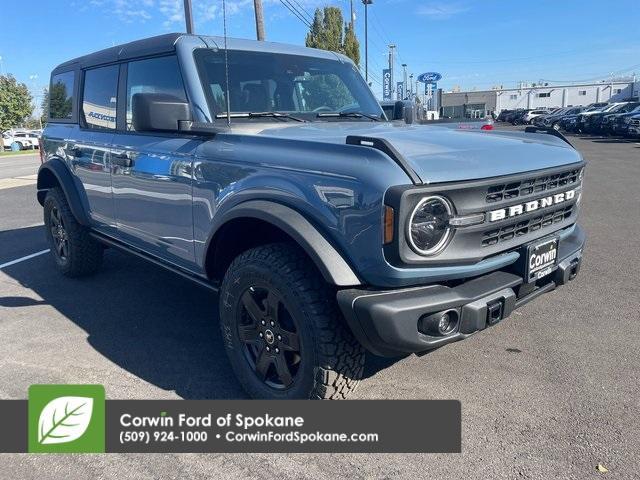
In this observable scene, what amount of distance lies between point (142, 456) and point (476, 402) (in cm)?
→ 176

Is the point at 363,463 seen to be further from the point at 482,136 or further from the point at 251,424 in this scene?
the point at 482,136

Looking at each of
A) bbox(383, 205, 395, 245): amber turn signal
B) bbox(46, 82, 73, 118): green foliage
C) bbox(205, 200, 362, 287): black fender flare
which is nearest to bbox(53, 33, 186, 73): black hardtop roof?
bbox(46, 82, 73, 118): green foliage

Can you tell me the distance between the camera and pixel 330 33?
2530cm

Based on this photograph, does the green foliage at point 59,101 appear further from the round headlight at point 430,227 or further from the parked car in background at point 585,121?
the parked car in background at point 585,121

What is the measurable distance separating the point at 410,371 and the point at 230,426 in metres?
1.17

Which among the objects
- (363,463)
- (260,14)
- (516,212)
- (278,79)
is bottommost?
(363,463)

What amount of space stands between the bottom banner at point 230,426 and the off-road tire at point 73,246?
7.62ft

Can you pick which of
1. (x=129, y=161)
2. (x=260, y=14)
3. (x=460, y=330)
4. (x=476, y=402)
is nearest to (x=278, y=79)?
(x=129, y=161)

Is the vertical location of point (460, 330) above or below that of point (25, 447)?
above

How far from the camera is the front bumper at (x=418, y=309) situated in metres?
2.28

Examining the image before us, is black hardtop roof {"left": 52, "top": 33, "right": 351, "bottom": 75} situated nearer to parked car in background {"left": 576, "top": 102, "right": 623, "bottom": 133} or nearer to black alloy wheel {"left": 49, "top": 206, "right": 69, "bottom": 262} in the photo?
black alloy wheel {"left": 49, "top": 206, "right": 69, "bottom": 262}

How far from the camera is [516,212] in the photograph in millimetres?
2666

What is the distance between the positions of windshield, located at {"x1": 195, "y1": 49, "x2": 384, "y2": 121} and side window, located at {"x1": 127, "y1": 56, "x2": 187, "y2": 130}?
182 mm

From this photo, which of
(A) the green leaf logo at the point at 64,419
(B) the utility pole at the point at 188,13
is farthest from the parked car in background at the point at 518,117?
(A) the green leaf logo at the point at 64,419
